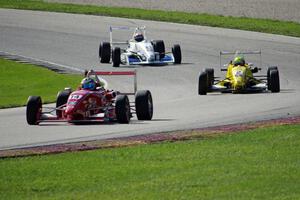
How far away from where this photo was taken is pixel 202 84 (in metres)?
28.3

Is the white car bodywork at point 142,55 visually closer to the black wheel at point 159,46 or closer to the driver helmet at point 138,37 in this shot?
the driver helmet at point 138,37

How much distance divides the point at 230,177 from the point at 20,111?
483 inches

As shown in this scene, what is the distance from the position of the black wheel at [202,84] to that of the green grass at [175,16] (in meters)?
18.0

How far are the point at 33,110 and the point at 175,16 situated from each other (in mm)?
30235

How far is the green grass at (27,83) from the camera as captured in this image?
2967cm

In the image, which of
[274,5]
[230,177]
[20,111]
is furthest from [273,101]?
[274,5]

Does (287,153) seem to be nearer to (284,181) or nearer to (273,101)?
(284,181)

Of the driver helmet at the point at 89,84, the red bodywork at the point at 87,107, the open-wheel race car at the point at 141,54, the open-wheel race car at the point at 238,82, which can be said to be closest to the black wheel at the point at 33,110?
the red bodywork at the point at 87,107

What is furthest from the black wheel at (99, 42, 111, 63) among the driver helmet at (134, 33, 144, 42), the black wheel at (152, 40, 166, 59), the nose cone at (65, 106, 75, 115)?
the nose cone at (65, 106, 75, 115)

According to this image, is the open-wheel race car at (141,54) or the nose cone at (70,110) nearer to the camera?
the nose cone at (70,110)

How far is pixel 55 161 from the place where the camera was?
16.8 m

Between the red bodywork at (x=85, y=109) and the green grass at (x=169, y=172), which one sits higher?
the red bodywork at (x=85, y=109)

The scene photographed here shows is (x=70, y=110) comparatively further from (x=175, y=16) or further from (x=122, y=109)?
(x=175, y=16)

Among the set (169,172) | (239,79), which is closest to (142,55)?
(239,79)
